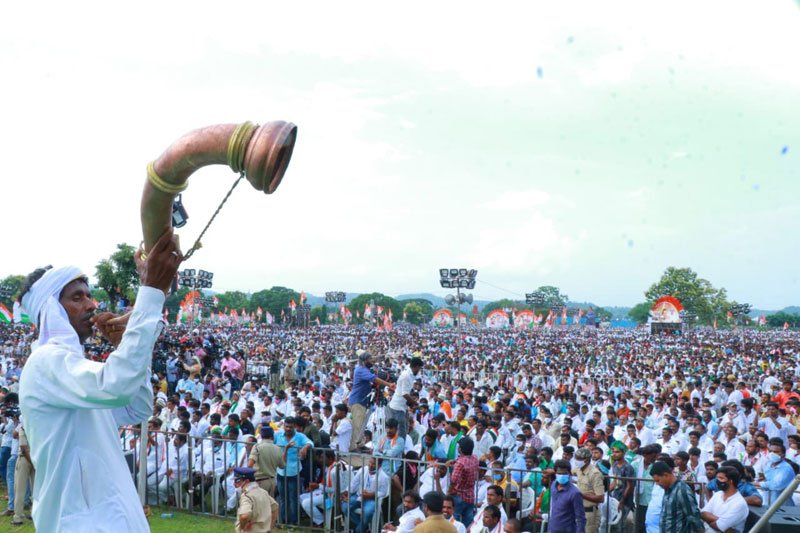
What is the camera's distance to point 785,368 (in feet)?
77.9

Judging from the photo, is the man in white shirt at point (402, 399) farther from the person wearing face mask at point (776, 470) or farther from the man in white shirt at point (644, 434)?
the person wearing face mask at point (776, 470)

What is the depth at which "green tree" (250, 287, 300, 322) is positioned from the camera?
9704 centimetres

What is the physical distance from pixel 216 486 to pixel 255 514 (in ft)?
9.14

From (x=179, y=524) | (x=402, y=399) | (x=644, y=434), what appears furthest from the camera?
(x=644, y=434)

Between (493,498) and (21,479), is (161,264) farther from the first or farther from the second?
(21,479)

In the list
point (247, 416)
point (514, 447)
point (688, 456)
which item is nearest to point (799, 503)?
point (688, 456)

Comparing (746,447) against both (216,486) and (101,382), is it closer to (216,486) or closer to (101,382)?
(216,486)

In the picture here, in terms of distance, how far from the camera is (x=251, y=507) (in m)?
6.01

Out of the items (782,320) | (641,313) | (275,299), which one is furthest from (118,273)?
(641,313)

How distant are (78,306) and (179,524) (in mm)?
6803

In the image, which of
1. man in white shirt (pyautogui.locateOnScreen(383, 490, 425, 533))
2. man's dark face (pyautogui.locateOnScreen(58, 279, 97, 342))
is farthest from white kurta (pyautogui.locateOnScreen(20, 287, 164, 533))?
man in white shirt (pyautogui.locateOnScreen(383, 490, 425, 533))

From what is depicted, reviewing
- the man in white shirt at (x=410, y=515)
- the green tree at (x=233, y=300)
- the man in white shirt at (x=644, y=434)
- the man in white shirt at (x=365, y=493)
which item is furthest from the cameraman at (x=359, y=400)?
the green tree at (x=233, y=300)

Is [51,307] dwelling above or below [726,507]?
above

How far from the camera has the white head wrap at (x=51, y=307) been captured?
7.24 ft
